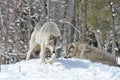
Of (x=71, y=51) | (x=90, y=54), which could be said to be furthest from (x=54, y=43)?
(x=71, y=51)

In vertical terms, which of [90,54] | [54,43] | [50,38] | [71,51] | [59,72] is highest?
[50,38]

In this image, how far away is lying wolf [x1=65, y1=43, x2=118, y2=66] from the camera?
15195 mm

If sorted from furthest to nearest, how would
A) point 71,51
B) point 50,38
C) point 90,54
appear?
point 71,51 → point 90,54 → point 50,38

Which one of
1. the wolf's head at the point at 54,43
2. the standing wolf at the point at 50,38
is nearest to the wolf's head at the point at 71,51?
the standing wolf at the point at 50,38

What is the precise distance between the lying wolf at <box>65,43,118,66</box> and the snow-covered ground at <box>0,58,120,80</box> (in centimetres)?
364

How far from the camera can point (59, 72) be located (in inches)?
401

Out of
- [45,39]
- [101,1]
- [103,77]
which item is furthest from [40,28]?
[101,1]

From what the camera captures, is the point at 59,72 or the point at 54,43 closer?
the point at 59,72

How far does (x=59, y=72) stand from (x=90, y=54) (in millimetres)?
5661

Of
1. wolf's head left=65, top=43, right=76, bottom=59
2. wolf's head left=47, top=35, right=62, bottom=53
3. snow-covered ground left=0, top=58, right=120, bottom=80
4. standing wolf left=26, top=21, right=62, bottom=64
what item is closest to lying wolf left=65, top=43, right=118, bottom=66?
wolf's head left=65, top=43, right=76, bottom=59

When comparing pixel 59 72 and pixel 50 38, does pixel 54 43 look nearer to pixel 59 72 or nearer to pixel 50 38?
pixel 50 38

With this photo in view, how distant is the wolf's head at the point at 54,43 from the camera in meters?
10.6

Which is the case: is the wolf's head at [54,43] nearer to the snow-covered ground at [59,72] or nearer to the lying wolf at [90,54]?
the snow-covered ground at [59,72]

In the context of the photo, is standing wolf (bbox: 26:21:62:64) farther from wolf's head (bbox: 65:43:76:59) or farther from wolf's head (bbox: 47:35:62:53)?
wolf's head (bbox: 65:43:76:59)
